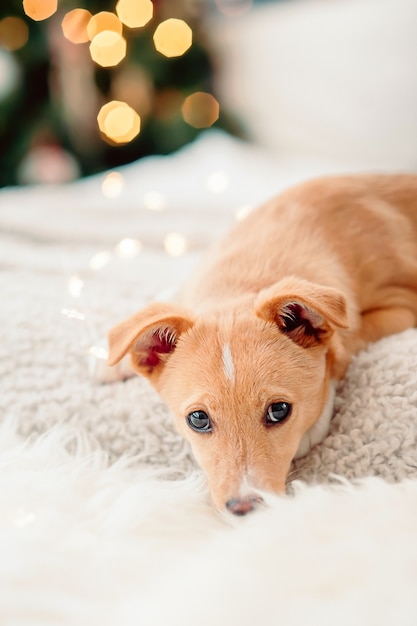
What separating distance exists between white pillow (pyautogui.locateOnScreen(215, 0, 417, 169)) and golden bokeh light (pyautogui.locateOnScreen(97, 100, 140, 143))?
599mm

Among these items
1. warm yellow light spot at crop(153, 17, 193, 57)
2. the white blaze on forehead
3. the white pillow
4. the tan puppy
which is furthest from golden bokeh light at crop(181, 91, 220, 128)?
the white blaze on forehead

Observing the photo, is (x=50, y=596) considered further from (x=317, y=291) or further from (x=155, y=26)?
(x=155, y=26)

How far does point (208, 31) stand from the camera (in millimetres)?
4035

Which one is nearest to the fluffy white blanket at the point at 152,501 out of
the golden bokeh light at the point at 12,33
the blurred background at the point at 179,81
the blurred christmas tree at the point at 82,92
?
the blurred background at the point at 179,81

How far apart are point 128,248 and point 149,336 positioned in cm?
117

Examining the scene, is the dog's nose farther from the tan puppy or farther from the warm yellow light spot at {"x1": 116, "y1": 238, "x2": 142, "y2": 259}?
the warm yellow light spot at {"x1": 116, "y1": 238, "x2": 142, "y2": 259}

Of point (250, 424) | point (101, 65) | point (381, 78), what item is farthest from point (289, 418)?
point (101, 65)

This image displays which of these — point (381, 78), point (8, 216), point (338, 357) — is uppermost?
point (381, 78)

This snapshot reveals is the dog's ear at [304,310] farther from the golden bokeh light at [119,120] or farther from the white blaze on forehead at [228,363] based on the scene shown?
the golden bokeh light at [119,120]

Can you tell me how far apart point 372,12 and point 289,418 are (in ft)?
8.09

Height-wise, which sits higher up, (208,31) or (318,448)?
(208,31)

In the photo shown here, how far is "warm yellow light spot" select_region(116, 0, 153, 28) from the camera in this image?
3.59m

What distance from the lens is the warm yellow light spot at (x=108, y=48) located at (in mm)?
3555

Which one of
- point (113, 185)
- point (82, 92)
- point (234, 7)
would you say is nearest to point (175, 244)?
point (113, 185)
